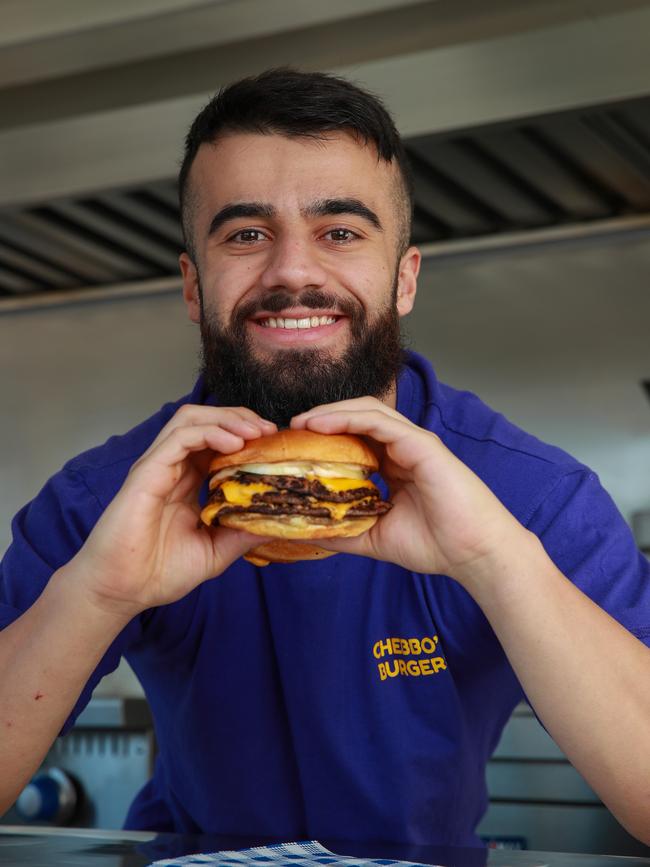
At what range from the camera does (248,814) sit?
1622 mm

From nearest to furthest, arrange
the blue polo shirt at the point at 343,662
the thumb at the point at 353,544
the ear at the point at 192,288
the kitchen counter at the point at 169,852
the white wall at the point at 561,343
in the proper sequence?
the kitchen counter at the point at 169,852, the thumb at the point at 353,544, the blue polo shirt at the point at 343,662, the ear at the point at 192,288, the white wall at the point at 561,343

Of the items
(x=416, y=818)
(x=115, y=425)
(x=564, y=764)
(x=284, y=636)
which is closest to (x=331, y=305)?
(x=284, y=636)

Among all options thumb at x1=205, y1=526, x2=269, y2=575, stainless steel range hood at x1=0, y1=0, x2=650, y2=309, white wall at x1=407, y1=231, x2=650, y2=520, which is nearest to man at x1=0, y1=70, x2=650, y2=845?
thumb at x1=205, y1=526, x2=269, y2=575

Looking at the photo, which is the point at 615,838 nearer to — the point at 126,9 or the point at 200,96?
the point at 200,96

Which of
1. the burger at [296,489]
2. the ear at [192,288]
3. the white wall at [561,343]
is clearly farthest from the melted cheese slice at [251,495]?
the white wall at [561,343]

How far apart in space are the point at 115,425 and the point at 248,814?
223 centimetres

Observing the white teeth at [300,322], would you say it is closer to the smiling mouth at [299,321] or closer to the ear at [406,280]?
the smiling mouth at [299,321]

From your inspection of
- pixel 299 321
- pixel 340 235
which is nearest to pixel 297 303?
pixel 299 321

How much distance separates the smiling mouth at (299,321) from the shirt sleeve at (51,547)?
1.29 feet

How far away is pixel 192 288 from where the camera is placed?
6.17ft

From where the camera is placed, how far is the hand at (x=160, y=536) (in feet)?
4.42

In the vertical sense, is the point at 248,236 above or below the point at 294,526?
above

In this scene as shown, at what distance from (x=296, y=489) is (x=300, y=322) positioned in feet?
1.15

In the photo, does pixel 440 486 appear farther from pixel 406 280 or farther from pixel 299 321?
pixel 406 280
